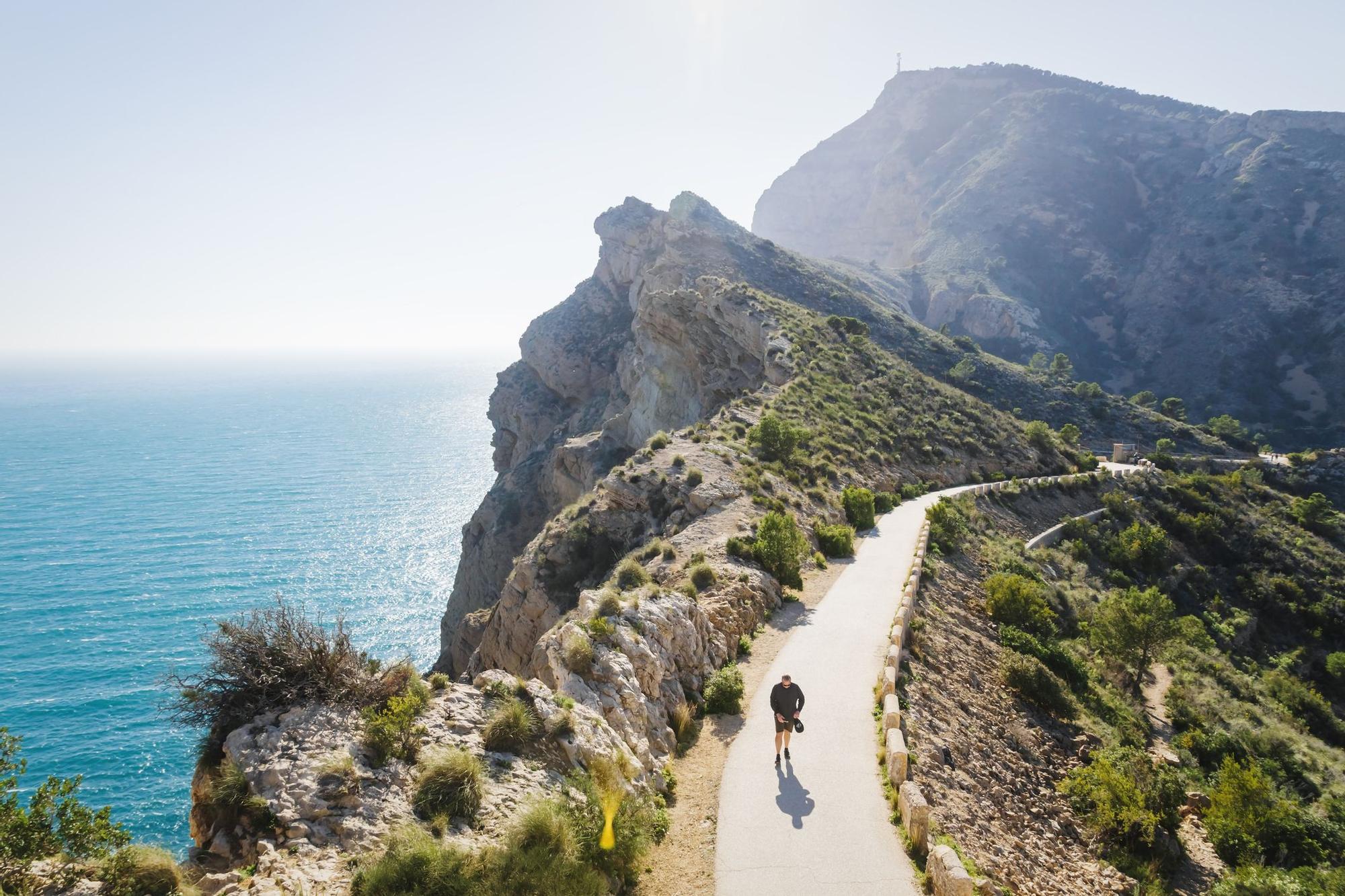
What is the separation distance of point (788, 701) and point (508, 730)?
4.90 meters

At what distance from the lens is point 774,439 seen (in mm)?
31609

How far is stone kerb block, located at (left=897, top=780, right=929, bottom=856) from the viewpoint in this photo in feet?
29.0

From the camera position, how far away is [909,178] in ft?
608

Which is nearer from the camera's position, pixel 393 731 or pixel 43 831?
pixel 43 831

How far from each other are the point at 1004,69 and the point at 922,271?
347ft

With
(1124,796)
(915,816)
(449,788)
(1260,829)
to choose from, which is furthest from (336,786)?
(1260,829)

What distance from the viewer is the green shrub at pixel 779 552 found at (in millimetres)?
20641

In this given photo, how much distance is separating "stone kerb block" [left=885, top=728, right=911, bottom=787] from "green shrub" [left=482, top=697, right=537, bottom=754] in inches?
233

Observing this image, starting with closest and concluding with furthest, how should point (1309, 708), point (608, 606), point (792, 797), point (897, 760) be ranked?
point (792, 797) < point (897, 760) < point (608, 606) < point (1309, 708)

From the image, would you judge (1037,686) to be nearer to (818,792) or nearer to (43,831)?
(818,792)

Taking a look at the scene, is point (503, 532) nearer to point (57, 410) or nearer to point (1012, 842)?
point (1012, 842)

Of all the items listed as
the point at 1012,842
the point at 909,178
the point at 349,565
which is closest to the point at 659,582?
the point at 1012,842

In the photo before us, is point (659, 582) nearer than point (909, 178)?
Yes

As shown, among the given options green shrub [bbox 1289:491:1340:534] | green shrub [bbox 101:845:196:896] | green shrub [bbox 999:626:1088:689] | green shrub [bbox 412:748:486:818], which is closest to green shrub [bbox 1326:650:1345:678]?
green shrub [bbox 1289:491:1340:534]
